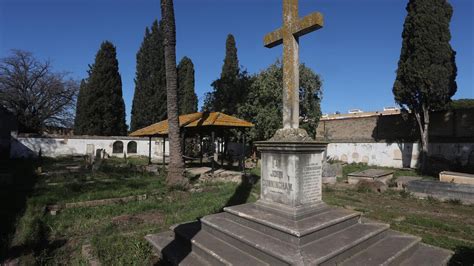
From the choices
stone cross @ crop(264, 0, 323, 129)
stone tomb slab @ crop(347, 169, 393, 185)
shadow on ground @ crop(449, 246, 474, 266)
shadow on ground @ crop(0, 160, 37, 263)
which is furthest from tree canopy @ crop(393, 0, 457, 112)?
shadow on ground @ crop(0, 160, 37, 263)

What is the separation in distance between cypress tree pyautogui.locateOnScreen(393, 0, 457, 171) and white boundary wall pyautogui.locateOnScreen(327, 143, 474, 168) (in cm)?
194

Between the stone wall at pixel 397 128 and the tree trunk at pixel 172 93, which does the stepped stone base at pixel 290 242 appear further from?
the stone wall at pixel 397 128

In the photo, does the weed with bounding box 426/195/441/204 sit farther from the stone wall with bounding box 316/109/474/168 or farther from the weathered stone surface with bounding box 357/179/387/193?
the stone wall with bounding box 316/109/474/168

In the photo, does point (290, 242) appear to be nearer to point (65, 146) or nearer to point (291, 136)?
point (291, 136)

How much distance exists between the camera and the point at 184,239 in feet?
16.6

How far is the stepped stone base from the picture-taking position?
157 inches

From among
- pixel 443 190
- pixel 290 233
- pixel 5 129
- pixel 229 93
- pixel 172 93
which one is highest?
pixel 229 93

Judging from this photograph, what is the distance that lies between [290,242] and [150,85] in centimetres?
3411

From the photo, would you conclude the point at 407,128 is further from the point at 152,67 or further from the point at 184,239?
the point at 152,67

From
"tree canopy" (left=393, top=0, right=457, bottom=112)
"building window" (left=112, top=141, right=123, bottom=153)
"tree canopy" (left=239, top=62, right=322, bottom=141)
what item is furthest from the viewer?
"building window" (left=112, top=141, right=123, bottom=153)

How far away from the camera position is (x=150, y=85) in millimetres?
35562

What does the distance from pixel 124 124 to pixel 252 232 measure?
32.8 metres

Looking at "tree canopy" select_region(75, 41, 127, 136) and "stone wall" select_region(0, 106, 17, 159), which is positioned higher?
"tree canopy" select_region(75, 41, 127, 136)

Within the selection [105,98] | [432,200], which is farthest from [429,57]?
[105,98]
